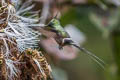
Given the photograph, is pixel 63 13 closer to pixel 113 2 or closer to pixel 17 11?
pixel 113 2

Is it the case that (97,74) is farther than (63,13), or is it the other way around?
(97,74)

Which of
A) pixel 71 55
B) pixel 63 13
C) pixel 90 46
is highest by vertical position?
pixel 63 13

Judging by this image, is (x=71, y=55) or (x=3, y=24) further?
(x=71, y=55)

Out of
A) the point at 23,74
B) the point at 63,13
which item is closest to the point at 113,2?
the point at 63,13

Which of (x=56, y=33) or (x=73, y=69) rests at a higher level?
(x=56, y=33)

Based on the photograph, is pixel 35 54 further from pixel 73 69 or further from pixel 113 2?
pixel 73 69

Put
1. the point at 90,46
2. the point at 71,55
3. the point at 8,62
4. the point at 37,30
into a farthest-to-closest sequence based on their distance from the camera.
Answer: the point at 90,46 → the point at 71,55 → the point at 37,30 → the point at 8,62

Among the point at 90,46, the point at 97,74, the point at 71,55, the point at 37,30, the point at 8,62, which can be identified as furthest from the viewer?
the point at 97,74

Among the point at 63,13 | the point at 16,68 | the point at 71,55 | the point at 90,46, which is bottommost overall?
the point at 90,46

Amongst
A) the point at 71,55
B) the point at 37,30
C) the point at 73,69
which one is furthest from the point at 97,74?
the point at 37,30
